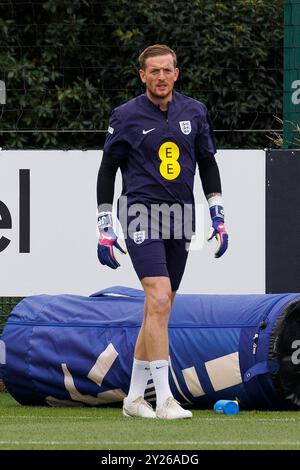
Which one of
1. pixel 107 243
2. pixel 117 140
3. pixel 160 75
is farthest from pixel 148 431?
pixel 160 75

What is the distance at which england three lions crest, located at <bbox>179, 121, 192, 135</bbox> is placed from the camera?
7297 millimetres

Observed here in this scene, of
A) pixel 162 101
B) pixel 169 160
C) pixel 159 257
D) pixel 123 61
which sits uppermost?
pixel 123 61

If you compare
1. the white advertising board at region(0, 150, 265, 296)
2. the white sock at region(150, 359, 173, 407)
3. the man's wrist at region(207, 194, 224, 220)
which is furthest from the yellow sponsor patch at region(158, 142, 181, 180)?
the white advertising board at region(0, 150, 265, 296)

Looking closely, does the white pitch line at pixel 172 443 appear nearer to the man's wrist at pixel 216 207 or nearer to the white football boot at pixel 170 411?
the white football boot at pixel 170 411

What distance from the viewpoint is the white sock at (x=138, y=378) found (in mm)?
7266

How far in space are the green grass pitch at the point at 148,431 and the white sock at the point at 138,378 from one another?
0.59ft

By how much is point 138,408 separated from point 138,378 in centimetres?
17

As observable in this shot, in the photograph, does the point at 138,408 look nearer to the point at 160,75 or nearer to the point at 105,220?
the point at 105,220

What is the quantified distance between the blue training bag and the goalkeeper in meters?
0.54

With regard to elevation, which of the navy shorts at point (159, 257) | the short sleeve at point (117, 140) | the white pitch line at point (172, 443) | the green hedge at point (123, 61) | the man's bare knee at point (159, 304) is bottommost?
the white pitch line at point (172, 443)

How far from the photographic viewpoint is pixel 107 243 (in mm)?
7277

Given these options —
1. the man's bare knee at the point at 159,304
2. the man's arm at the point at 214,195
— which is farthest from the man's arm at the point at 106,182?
the man's bare knee at the point at 159,304

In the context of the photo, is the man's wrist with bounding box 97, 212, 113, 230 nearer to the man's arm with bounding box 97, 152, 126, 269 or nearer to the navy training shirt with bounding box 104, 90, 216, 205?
the man's arm with bounding box 97, 152, 126, 269

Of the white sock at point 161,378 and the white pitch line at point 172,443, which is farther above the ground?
the white sock at point 161,378
